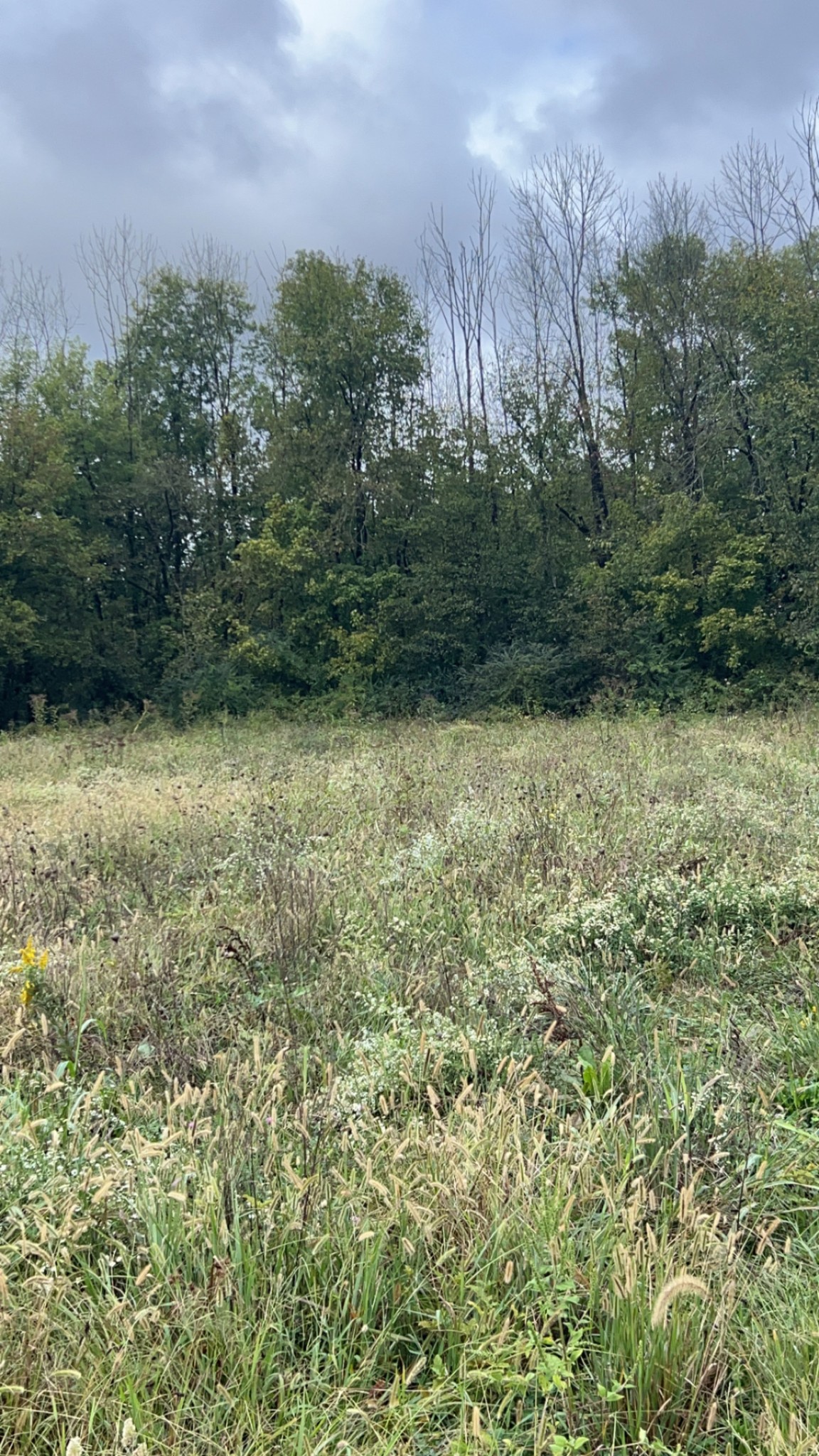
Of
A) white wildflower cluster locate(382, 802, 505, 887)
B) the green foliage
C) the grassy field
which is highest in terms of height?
the green foliage

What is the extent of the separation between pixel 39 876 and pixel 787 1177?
442cm

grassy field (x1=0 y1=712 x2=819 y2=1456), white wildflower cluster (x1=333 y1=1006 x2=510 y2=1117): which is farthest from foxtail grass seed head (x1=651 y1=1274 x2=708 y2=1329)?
white wildflower cluster (x1=333 y1=1006 x2=510 y2=1117)

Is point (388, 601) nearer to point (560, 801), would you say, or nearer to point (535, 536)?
point (535, 536)

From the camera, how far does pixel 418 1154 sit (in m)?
2.12

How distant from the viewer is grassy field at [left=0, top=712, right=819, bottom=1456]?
1576 mm

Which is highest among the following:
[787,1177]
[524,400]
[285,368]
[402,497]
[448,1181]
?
[285,368]

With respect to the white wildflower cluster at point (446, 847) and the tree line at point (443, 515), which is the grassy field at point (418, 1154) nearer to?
the white wildflower cluster at point (446, 847)

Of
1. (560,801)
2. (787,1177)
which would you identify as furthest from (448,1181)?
(560,801)

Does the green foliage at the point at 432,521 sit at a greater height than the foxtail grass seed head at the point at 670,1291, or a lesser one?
greater

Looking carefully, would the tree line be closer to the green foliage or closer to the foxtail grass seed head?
the green foliage

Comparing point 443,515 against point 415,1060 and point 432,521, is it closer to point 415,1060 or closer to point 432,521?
point 432,521

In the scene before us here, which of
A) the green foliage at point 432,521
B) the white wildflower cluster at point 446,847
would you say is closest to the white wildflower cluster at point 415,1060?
the white wildflower cluster at point 446,847

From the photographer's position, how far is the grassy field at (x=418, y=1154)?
5.17 feet

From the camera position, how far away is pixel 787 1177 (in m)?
2.20
